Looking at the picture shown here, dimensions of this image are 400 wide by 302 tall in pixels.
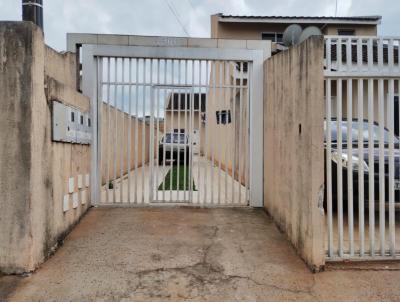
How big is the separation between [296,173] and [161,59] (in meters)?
3.20

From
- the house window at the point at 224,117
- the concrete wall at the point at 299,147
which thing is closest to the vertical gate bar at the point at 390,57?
the concrete wall at the point at 299,147

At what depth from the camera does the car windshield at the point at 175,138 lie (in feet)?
20.5

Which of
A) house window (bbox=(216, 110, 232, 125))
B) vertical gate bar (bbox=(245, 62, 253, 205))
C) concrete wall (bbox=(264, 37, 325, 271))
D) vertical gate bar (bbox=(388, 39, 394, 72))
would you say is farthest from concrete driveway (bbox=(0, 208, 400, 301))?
house window (bbox=(216, 110, 232, 125))

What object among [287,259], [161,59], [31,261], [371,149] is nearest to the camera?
[31,261]

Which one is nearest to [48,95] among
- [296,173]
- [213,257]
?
[213,257]

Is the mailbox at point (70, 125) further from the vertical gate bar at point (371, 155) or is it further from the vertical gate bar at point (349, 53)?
the vertical gate bar at point (371, 155)

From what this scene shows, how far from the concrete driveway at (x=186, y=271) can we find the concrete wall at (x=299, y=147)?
11.8 inches

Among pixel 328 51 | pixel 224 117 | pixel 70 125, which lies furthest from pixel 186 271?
pixel 224 117

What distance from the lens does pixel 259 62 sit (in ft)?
20.1

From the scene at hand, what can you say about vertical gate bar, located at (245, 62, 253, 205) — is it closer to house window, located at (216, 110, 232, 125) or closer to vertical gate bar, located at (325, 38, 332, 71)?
house window, located at (216, 110, 232, 125)

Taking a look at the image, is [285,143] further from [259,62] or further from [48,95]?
[48,95]

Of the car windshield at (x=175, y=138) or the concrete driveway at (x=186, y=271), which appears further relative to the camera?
the car windshield at (x=175, y=138)

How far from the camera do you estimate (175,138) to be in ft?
21.8

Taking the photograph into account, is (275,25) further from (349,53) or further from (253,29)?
(349,53)
